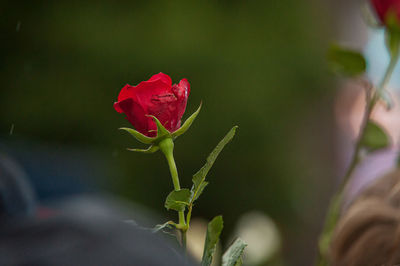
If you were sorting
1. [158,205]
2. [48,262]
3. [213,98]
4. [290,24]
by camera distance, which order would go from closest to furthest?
1. [48,262]
2. [158,205]
3. [213,98]
4. [290,24]

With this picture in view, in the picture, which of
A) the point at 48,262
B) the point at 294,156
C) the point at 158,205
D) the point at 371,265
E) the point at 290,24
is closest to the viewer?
the point at 48,262

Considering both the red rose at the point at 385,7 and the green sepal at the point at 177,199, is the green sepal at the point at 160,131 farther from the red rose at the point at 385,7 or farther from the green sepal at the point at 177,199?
the red rose at the point at 385,7

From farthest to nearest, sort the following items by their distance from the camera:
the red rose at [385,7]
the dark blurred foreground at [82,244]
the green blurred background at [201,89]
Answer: the green blurred background at [201,89], the red rose at [385,7], the dark blurred foreground at [82,244]

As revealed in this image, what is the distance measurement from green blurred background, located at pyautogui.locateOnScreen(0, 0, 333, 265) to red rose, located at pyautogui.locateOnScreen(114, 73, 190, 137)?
0.75 metres

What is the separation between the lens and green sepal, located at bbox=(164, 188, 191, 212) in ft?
0.74

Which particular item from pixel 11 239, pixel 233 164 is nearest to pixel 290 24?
pixel 233 164

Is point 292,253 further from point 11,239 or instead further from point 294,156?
point 11,239

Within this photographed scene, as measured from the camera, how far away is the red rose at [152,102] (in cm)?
22

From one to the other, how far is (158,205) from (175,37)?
2.24 ft

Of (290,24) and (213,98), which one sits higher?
(290,24)

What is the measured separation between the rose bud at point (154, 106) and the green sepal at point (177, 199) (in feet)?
0.07

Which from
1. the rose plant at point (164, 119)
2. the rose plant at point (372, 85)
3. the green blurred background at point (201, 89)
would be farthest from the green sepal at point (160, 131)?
the green blurred background at point (201, 89)

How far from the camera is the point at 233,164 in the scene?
4.38 feet

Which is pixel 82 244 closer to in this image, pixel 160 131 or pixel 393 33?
pixel 160 131
